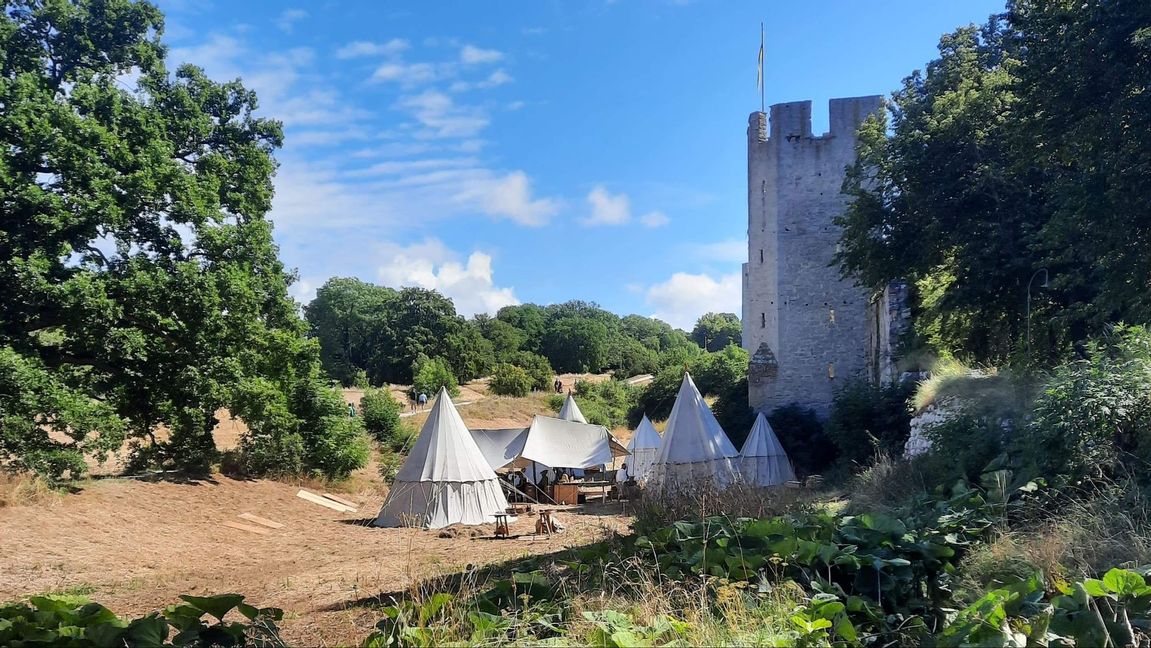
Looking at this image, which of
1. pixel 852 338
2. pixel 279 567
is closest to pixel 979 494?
pixel 279 567

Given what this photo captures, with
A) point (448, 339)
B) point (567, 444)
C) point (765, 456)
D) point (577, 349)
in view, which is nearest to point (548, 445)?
point (567, 444)

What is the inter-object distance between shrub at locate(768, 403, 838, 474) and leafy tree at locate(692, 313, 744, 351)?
Result: 62.8 m

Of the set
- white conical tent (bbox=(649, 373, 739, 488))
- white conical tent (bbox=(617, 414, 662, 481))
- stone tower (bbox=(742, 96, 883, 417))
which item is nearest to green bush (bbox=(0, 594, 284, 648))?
white conical tent (bbox=(649, 373, 739, 488))

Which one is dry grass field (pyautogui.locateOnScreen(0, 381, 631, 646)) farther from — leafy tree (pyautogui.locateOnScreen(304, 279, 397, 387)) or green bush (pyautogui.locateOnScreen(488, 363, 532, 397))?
leafy tree (pyautogui.locateOnScreen(304, 279, 397, 387))

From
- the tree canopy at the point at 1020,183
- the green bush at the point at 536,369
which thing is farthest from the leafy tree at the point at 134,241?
the green bush at the point at 536,369

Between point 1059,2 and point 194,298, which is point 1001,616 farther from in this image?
point 194,298

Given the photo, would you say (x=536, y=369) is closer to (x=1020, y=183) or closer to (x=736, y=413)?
(x=736, y=413)

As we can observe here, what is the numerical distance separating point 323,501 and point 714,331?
79.8 m

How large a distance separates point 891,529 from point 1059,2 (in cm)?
826

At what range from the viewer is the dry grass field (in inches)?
365

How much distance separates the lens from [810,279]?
27.5 metres

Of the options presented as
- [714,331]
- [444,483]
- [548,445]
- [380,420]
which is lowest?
[444,483]

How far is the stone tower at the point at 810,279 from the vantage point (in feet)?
88.7

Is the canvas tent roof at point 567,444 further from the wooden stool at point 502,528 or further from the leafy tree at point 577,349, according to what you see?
the leafy tree at point 577,349
